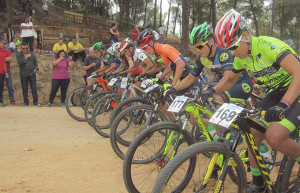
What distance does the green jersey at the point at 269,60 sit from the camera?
2.83 metres

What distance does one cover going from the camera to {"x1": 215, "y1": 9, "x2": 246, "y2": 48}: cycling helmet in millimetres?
2992

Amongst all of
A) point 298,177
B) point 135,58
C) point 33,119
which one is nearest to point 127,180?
point 298,177

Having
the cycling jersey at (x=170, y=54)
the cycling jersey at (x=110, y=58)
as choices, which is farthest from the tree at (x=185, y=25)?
the cycling jersey at (x=170, y=54)

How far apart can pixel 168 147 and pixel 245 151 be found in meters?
0.95

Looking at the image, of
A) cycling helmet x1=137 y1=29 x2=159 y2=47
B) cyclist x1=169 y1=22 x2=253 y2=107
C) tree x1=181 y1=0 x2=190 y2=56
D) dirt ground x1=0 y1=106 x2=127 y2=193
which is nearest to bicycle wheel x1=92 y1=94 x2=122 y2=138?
dirt ground x1=0 y1=106 x2=127 y2=193

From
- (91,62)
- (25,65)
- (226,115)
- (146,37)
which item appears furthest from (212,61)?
(25,65)

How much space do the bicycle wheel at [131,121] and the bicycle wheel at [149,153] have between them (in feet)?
1.77

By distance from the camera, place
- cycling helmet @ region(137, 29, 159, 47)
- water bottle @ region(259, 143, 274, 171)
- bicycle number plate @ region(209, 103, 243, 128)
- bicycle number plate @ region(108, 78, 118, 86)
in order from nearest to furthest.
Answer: bicycle number plate @ region(209, 103, 243, 128), water bottle @ region(259, 143, 274, 171), cycling helmet @ region(137, 29, 159, 47), bicycle number plate @ region(108, 78, 118, 86)

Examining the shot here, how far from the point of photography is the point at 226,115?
102 inches

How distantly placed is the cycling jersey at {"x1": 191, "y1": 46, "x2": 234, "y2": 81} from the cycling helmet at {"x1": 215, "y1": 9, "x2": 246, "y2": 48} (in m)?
1.18

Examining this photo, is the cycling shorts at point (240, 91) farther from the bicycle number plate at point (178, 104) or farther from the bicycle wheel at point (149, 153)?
the bicycle wheel at point (149, 153)

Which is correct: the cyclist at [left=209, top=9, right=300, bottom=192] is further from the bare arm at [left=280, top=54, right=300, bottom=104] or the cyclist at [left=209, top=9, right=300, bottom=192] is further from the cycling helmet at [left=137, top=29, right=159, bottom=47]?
the cycling helmet at [left=137, top=29, right=159, bottom=47]

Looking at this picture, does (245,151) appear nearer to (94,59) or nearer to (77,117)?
(77,117)

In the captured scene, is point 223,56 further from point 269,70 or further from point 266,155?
point 266,155
